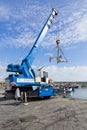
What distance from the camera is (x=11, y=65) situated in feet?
76.1

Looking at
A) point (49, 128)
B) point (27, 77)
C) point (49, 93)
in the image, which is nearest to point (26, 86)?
point (27, 77)

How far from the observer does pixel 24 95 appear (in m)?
21.9

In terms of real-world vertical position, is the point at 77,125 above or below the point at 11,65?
below

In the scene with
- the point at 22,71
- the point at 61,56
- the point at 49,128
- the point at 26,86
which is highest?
the point at 61,56

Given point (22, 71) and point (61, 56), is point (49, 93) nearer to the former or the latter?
point (22, 71)

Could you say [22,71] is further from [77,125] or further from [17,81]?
[77,125]

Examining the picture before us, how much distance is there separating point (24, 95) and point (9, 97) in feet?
9.54

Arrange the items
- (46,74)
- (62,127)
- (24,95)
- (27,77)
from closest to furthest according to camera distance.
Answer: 1. (62,127)
2. (24,95)
3. (27,77)
4. (46,74)

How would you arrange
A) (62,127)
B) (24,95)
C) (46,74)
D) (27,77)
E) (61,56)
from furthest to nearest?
(61,56)
(46,74)
(27,77)
(24,95)
(62,127)

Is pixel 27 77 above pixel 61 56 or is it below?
below

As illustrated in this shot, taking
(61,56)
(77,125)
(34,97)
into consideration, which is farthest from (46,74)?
(77,125)

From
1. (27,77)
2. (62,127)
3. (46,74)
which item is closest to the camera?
(62,127)

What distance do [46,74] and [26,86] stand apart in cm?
340

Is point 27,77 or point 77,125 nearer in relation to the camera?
point 77,125
